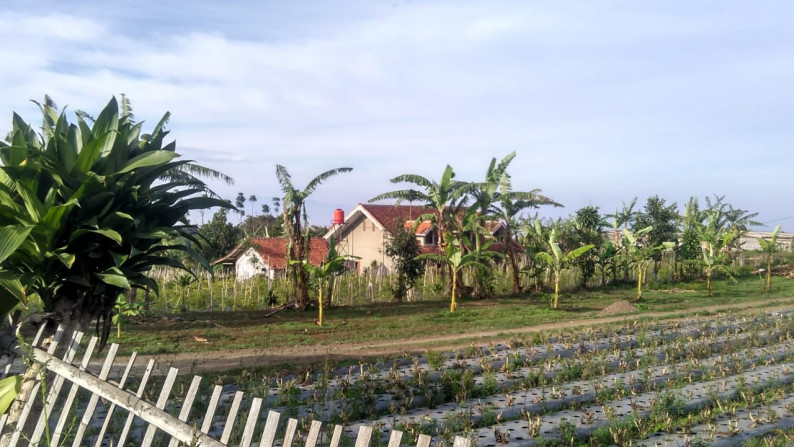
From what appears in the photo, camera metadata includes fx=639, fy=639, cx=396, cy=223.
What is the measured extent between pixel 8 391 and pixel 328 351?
7889 millimetres

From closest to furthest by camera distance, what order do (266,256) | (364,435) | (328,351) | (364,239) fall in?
(364,435), (328,351), (266,256), (364,239)

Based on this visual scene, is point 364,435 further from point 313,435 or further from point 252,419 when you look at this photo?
point 252,419

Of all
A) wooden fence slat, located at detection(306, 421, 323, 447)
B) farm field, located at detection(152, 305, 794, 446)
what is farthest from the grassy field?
wooden fence slat, located at detection(306, 421, 323, 447)

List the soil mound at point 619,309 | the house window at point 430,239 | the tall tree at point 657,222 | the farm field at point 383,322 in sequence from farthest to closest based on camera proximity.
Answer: the house window at point 430,239 → the tall tree at point 657,222 → the soil mound at point 619,309 → the farm field at point 383,322

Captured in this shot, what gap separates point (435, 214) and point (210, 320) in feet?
26.4

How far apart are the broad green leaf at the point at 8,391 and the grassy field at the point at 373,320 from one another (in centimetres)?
751

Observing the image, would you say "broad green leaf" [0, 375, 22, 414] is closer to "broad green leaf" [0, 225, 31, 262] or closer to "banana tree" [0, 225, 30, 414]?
"banana tree" [0, 225, 30, 414]

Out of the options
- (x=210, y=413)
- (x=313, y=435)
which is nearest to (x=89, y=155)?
(x=210, y=413)

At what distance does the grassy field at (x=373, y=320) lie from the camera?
40.7ft

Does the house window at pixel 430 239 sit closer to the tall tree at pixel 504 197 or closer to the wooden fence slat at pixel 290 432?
the tall tree at pixel 504 197

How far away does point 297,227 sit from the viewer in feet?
56.9

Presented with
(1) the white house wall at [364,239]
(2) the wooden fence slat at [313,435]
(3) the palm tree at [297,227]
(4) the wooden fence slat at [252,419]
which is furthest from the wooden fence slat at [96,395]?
(1) the white house wall at [364,239]

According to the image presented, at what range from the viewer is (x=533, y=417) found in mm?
6758

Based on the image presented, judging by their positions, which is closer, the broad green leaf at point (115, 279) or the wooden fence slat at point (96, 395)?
the wooden fence slat at point (96, 395)
